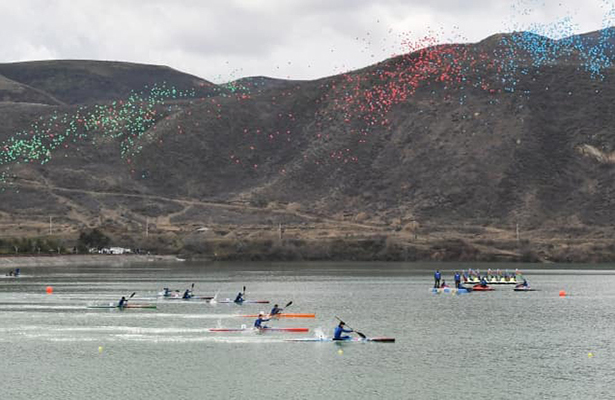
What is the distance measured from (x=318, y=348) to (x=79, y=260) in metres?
118

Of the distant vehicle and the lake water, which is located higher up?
the distant vehicle

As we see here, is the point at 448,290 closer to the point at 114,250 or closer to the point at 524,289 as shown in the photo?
the point at 524,289

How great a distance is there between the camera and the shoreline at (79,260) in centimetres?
15625

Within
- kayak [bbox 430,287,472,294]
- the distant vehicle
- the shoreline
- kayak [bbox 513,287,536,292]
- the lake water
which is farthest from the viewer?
the distant vehicle

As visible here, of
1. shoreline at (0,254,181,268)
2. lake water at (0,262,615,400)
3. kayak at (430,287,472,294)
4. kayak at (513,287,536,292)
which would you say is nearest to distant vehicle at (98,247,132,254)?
shoreline at (0,254,181,268)

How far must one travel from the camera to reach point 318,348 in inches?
2357

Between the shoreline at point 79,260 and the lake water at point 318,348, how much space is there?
163 ft

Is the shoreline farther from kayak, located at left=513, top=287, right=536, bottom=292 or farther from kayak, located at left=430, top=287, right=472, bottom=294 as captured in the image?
kayak, located at left=513, top=287, right=536, bottom=292

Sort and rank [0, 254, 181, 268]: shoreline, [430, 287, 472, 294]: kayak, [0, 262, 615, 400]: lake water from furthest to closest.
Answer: [0, 254, 181, 268]: shoreline → [430, 287, 472, 294]: kayak → [0, 262, 615, 400]: lake water

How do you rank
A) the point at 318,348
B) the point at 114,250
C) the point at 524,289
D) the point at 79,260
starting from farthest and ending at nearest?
the point at 114,250
the point at 79,260
the point at 524,289
the point at 318,348

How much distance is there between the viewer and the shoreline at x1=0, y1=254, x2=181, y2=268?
156 meters

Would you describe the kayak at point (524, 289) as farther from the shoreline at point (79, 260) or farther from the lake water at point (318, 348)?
the shoreline at point (79, 260)

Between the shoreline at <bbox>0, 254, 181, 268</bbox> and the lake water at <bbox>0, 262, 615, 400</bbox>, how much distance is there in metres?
49.7

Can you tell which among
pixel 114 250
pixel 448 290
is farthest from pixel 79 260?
pixel 448 290
